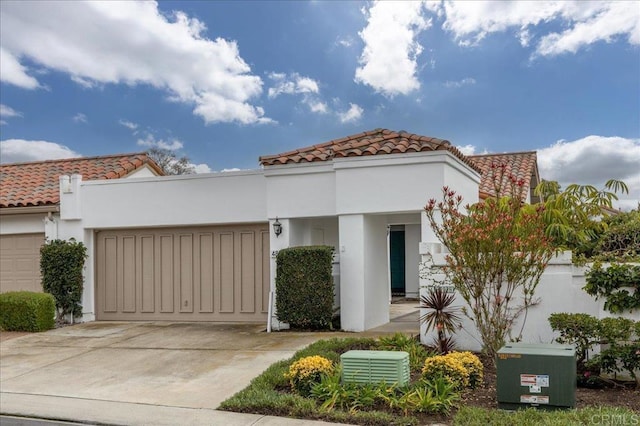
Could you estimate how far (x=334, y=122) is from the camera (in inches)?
666

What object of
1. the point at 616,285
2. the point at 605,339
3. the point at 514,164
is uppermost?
the point at 514,164

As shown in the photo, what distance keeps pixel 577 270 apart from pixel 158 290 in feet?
32.5

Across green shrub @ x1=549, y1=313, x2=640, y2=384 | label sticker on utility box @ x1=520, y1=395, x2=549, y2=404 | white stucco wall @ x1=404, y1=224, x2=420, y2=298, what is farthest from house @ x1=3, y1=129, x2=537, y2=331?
label sticker on utility box @ x1=520, y1=395, x2=549, y2=404

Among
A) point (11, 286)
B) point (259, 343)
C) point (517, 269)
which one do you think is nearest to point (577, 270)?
point (517, 269)

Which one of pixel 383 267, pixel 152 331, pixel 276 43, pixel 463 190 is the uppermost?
pixel 276 43

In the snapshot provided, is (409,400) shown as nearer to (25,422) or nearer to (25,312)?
(25,422)

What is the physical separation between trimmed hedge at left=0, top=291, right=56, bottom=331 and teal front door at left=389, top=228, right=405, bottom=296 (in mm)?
12099

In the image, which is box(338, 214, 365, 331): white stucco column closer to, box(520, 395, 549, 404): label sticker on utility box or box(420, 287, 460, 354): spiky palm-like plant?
box(420, 287, 460, 354): spiky palm-like plant

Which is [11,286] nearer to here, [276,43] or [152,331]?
[152,331]

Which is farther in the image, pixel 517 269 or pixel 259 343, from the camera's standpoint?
pixel 259 343

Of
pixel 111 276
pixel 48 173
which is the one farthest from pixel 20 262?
pixel 48 173

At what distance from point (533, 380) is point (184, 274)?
982 cm

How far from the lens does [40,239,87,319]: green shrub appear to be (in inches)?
579

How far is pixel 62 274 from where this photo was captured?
14.7 metres
